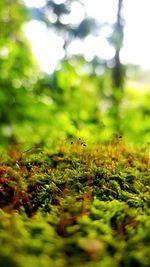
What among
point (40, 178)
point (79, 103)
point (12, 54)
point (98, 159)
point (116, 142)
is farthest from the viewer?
point (79, 103)

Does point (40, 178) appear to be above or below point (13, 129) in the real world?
below

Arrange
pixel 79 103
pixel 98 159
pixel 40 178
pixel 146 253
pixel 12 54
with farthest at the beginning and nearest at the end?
pixel 79 103
pixel 12 54
pixel 98 159
pixel 40 178
pixel 146 253

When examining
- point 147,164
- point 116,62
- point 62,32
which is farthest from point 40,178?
point 62,32

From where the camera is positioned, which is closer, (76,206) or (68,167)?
(76,206)

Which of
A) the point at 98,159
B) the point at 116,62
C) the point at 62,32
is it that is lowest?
the point at 98,159

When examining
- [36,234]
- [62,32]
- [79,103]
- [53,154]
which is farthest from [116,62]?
[36,234]

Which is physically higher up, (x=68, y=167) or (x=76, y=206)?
(x=68, y=167)

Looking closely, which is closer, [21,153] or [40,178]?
[40,178]

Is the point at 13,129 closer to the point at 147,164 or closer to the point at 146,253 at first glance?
A: the point at 147,164
